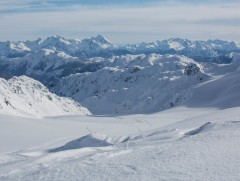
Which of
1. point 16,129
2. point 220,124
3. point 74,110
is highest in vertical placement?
→ point 220,124

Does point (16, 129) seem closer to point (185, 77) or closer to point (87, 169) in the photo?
point (87, 169)

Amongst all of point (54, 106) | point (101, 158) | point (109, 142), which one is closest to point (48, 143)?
point (109, 142)

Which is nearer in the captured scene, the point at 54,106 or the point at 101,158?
the point at 101,158

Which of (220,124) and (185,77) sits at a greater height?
(220,124)

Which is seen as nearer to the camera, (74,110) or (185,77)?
(74,110)

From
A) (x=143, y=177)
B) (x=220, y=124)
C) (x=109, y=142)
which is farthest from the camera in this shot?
(x=109, y=142)

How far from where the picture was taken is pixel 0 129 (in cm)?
3506

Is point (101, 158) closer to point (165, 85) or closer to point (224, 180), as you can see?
point (224, 180)

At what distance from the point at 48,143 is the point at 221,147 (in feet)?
54.4

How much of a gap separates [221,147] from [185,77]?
166060 millimetres

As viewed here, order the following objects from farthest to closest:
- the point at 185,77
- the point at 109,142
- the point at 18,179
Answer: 1. the point at 185,77
2. the point at 109,142
3. the point at 18,179

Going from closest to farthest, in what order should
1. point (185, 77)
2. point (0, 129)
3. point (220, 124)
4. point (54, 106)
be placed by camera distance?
1. point (220, 124)
2. point (0, 129)
3. point (54, 106)
4. point (185, 77)

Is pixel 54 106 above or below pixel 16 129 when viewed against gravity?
below

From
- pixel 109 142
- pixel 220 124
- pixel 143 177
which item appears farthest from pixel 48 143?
pixel 143 177
